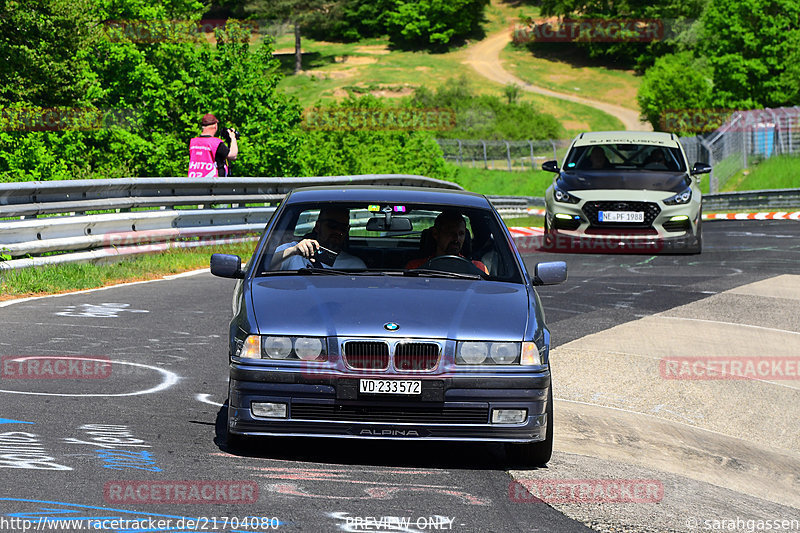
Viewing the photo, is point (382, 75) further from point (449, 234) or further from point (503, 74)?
point (449, 234)

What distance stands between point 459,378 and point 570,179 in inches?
480

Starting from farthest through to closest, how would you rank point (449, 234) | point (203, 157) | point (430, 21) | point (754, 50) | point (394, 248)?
point (430, 21) < point (754, 50) < point (203, 157) < point (394, 248) < point (449, 234)

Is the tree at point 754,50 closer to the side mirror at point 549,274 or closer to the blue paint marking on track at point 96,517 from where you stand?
the side mirror at point 549,274

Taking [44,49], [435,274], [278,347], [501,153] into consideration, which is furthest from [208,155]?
[501,153]

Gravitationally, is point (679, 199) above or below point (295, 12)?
below

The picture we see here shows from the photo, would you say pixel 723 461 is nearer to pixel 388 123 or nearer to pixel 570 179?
pixel 570 179

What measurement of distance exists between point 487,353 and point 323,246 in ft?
5.92

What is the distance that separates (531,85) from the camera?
383ft

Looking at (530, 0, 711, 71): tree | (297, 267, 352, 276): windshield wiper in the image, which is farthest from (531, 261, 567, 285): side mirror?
(530, 0, 711, 71): tree

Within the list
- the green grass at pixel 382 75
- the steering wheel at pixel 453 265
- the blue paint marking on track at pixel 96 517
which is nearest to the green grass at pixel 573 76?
the green grass at pixel 382 75

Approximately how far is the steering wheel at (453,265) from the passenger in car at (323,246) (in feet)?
1.35

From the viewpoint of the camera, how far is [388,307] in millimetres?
6043

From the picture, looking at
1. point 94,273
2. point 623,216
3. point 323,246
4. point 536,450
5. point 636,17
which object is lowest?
point 94,273

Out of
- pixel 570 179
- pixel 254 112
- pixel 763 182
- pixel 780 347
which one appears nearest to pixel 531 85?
pixel 763 182
